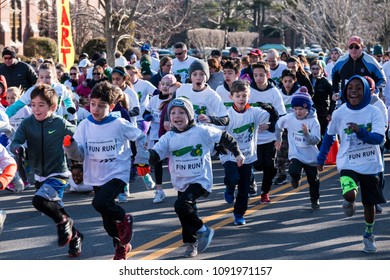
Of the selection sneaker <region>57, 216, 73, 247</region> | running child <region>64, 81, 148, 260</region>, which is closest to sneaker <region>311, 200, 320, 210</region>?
running child <region>64, 81, 148, 260</region>

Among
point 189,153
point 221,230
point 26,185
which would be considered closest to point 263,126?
point 221,230

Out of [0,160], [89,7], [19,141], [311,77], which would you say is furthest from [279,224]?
[89,7]

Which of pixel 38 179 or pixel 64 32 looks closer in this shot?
pixel 38 179

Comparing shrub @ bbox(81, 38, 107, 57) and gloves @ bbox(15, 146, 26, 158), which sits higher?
gloves @ bbox(15, 146, 26, 158)

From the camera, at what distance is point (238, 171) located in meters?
10.5

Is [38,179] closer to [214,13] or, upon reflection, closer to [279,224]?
[279,224]

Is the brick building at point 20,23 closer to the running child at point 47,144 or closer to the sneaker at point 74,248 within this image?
the running child at point 47,144

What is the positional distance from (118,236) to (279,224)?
8.71ft

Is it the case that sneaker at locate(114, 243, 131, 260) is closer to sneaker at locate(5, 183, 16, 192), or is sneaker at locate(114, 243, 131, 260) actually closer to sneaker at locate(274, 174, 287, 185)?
sneaker at locate(5, 183, 16, 192)

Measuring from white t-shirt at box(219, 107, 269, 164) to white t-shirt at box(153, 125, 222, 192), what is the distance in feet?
5.71

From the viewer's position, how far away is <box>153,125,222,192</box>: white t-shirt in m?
8.70

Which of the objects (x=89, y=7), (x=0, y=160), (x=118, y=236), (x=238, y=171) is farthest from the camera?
(x=89, y=7)

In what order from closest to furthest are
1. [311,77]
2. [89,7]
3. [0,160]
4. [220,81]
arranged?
1. [0,160]
2. [220,81]
3. [311,77]
4. [89,7]

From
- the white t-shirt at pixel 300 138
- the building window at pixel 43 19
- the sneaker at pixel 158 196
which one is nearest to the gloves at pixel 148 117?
the sneaker at pixel 158 196
